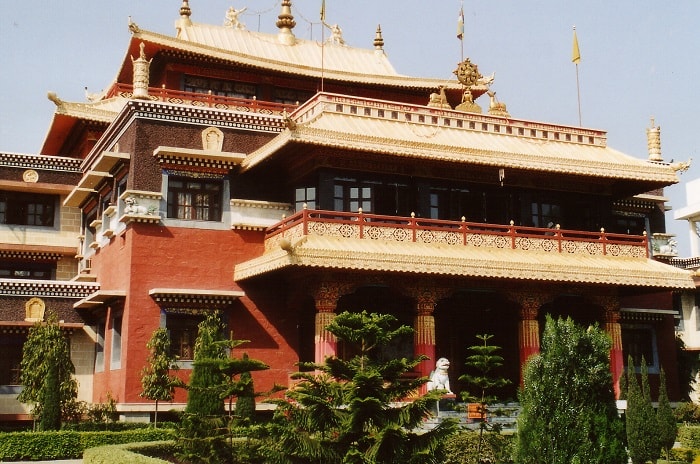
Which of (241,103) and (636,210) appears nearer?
(241,103)

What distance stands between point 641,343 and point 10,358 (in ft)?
68.7

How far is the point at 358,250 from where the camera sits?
889 inches

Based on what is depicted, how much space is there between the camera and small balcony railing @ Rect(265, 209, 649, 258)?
23203 mm

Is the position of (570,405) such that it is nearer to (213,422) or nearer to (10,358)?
(213,422)

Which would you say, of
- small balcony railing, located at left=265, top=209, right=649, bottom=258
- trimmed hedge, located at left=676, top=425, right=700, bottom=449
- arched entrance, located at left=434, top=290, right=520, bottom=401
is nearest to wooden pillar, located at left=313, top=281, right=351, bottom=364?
small balcony railing, located at left=265, top=209, right=649, bottom=258

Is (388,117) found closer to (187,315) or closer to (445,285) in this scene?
(445,285)

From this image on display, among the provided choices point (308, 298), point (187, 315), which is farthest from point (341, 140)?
point (187, 315)

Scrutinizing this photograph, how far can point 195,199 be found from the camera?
82.9ft

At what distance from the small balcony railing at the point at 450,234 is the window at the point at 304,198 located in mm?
1050

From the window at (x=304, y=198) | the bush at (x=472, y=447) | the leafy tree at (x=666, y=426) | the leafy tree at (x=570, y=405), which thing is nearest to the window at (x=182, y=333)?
the window at (x=304, y=198)

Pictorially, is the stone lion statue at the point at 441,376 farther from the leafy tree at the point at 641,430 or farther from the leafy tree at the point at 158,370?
the leafy tree at the point at 158,370

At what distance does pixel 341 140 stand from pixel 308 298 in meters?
4.69

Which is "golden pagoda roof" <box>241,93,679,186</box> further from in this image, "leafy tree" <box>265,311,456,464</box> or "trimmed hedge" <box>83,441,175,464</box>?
"leafy tree" <box>265,311,456,464</box>

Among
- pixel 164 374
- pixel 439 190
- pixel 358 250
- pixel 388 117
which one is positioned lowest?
pixel 164 374
